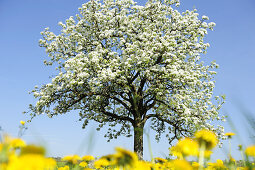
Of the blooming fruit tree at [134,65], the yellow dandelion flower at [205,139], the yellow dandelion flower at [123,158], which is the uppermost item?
the blooming fruit tree at [134,65]

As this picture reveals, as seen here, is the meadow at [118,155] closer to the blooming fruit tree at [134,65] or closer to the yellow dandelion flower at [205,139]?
the yellow dandelion flower at [205,139]

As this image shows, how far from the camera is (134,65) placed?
12.6 metres

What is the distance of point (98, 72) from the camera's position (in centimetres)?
1216

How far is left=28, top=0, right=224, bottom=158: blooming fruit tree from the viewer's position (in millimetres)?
12422

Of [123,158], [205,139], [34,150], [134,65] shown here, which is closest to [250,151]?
[205,139]

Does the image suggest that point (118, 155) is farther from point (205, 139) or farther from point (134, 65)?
point (134, 65)

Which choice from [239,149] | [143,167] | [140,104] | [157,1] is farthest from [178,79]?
[143,167]

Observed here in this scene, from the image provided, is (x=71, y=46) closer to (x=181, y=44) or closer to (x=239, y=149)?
(x=181, y=44)

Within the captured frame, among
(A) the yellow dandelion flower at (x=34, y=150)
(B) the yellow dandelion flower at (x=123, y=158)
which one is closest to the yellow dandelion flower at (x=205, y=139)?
(B) the yellow dandelion flower at (x=123, y=158)

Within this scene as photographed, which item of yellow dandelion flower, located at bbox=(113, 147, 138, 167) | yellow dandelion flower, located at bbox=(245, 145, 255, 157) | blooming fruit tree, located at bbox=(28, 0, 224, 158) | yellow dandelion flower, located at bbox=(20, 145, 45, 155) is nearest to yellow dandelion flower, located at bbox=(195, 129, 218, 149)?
yellow dandelion flower, located at bbox=(113, 147, 138, 167)

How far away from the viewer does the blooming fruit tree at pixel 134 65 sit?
12422 mm

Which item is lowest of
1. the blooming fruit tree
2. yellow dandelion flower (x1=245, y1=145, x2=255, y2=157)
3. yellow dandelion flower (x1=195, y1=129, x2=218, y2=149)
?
yellow dandelion flower (x1=245, y1=145, x2=255, y2=157)

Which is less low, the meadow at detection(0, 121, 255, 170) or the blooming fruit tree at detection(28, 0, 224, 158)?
the blooming fruit tree at detection(28, 0, 224, 158)

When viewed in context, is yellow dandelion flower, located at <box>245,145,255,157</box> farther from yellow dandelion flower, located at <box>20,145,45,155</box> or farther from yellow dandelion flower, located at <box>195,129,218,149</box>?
yellow dandelion flower, located at <box>20,145,45,155</box>
